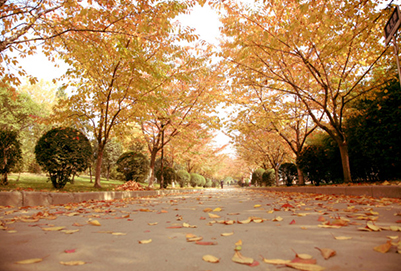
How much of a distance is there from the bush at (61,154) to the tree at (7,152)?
95 cm

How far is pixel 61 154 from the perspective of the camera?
816cm

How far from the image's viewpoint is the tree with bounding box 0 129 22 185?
8.00 m

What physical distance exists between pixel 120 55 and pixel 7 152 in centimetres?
541

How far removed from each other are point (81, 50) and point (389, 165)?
38.1 feet

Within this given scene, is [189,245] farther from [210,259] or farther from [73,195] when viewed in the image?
[73,195]

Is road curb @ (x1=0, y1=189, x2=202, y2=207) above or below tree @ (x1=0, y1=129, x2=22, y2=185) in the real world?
below

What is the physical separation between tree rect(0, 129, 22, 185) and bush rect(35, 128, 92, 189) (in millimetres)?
953

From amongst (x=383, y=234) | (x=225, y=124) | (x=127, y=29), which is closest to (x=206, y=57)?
(x=225, y=124)

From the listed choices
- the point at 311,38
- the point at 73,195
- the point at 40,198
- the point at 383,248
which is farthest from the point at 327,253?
the point at 311,38

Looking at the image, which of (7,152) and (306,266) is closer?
(306,266)

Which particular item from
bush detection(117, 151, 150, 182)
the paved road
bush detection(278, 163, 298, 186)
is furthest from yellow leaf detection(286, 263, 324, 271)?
bush detection(278, 163, 298, 186)

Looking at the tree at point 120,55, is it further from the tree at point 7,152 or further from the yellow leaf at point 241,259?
the yellow leaf at point 241,259

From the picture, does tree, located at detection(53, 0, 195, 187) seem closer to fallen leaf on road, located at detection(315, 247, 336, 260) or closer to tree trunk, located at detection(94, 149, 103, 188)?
tree trunk, located at detection(94, 149, 103, 188)

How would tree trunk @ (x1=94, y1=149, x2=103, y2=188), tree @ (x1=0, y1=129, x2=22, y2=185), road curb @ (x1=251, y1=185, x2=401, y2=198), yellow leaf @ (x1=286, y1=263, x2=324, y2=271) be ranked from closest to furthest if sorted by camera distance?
yellow leaf @ (x1=286, y1=263, x2=324, y2=271) → road curb @ (x1=251, y1=185, x2=401, y2=198) → tree @ (x1=0, y1=129, x2=22, y2=185) → tree trunk @ (x1=94, y1=149, x2=103, y2=188)
